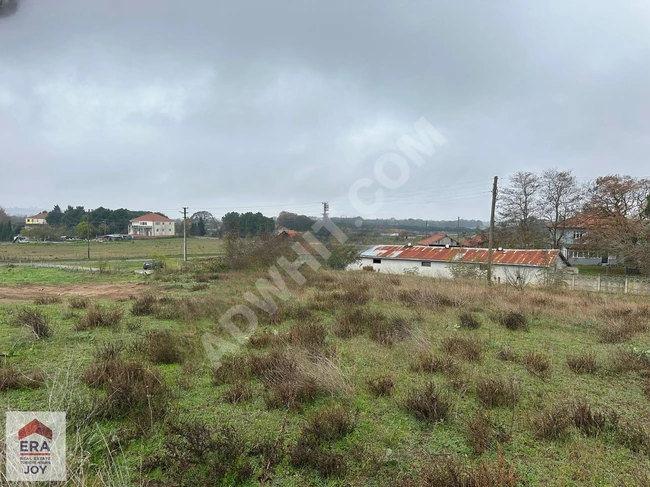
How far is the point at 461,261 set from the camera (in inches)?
944

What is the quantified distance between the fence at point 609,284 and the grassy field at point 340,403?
1480cm

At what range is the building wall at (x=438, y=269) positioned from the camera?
20.6 metres

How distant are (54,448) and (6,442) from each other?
11.5 inches

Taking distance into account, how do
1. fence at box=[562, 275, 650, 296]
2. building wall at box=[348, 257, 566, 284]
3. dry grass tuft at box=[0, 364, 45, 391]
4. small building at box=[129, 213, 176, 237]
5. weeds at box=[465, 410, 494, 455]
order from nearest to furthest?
weeds at box=[465, 410, 494, 455] → dry grass tuft at box=[0, 364, 45, 391] → fence at box=[562, 275, 650, 296] → building wall at box=[348, 257, 566, 284] → small building at box=[129, 213, 176, 237]

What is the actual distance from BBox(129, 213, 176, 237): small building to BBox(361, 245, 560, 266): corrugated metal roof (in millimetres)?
55239

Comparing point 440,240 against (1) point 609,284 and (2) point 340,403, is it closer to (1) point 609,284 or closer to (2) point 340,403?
(1) point 609,284

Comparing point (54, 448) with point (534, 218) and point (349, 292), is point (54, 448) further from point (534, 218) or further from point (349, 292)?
point (534, 218)

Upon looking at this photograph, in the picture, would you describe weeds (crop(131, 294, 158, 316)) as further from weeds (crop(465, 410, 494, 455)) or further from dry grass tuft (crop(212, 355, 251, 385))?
weeds (crop(465, 410, 494, 455))

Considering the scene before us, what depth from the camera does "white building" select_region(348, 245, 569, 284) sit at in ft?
72.1

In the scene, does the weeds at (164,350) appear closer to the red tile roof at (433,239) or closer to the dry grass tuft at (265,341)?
the dry grass tuft at (265,341)

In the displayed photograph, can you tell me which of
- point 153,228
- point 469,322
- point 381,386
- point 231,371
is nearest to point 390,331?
point 469,322

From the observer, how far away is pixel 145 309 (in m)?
8.27

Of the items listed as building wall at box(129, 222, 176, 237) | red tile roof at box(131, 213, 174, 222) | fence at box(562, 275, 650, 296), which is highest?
red tile roof at box(131, 213, 174, 222)

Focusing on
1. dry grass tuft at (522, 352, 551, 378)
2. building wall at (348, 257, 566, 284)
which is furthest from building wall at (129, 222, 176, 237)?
dry grass tuft at (522, 352, 551, 378)
